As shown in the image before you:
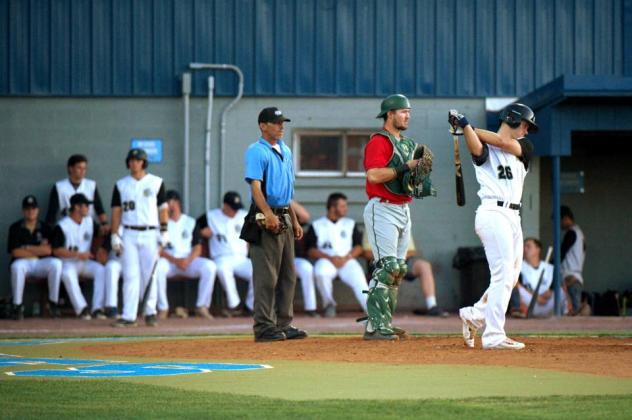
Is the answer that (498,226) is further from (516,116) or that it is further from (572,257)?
(572,257)

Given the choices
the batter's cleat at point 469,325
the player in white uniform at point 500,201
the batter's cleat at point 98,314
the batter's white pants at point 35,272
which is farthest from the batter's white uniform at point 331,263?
the player in white uniform at point 500,201

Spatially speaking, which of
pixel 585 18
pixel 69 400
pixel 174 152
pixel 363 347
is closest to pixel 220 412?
pixel 69 400

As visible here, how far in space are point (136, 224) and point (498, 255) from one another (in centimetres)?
714

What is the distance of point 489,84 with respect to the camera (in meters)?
20.9

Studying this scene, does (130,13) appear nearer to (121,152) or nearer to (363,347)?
(121,152)

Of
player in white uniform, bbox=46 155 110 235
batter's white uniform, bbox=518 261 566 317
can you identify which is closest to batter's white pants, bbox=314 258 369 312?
batter's white uniform, bbox=518 261 566 317

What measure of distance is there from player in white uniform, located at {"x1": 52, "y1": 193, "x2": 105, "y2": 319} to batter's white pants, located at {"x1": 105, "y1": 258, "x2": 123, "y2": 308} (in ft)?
0.82

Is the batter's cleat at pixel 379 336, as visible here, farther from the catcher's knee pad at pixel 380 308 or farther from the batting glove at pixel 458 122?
the batting glove at pixel 458 122

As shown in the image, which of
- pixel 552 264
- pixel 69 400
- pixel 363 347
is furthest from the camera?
pixel 552 264

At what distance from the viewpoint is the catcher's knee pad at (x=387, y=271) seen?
478 inches

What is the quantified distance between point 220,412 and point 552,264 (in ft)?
44.0

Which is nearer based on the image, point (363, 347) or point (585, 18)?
point (363, 347)

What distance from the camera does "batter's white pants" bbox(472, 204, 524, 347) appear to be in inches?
436

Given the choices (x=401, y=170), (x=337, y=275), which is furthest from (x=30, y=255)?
(x=401, y=170)
